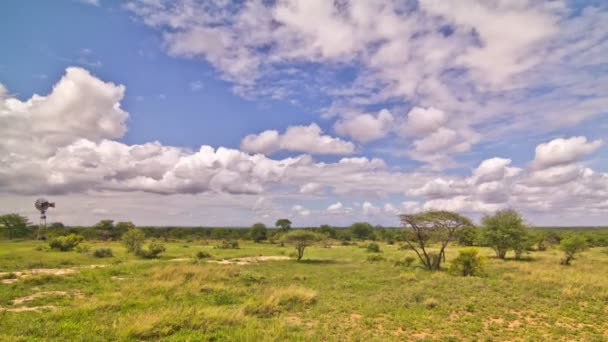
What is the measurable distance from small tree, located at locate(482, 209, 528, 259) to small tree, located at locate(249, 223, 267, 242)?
55.3m

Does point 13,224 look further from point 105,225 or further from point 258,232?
point 258,232

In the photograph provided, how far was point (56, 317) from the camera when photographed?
40.0 ft

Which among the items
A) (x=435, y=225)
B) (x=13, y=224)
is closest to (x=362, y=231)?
(x=435, y=225)

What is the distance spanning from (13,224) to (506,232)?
323 ft

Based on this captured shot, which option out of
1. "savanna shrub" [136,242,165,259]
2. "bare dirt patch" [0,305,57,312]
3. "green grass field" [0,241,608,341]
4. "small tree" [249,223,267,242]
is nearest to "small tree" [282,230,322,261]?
"savanna shrub" [136,242,165,259]

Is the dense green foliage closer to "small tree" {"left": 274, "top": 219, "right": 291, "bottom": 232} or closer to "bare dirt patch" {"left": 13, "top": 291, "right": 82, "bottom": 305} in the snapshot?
"small tree" {"left": 274, "top": 219, "right": 291, "bottom": 232}

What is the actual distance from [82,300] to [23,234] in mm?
85635

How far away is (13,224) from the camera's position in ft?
253

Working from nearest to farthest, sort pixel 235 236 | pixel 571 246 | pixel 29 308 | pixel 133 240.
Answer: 1. pixel 29 308
2. pixel 571 246
3. pixel 133 240
4. pixel 235 236

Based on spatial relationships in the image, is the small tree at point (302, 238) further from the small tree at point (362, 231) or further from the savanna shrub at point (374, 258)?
the small tree at point (362, 231)

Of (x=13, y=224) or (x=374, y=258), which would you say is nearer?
(x=374, y=258)

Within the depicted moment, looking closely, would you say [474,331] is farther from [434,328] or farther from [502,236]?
[502,236]

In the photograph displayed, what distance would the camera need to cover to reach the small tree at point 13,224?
76500 mm

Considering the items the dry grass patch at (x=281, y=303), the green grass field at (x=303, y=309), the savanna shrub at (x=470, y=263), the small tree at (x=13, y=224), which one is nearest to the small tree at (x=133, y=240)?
the green grass field at (x=303, y=309)
